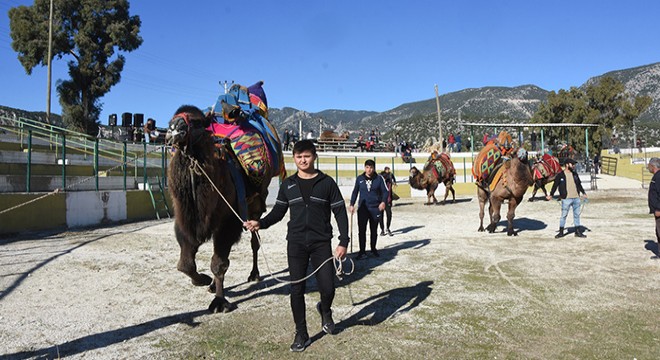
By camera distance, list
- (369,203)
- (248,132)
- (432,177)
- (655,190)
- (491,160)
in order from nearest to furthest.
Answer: (248,132) < (655,190) < (369,203) < (491,160) < (432,177)

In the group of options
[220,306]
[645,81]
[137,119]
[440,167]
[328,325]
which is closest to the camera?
[328,325]

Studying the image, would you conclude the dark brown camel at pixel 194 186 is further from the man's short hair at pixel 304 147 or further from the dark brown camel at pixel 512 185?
the dark brown camel at pixel 512 185

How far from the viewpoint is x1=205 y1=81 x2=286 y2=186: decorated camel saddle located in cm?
593

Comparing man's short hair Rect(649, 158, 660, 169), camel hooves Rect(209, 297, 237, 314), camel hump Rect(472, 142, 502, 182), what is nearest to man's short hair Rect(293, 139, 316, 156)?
camel hooves Rect(209, 297, 237, 314)

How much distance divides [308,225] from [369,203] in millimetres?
4529

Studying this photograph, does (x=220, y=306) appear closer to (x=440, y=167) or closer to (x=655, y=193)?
(x=655, y=193)

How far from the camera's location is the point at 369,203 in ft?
28.5

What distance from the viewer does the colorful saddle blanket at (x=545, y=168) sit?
67.6ft

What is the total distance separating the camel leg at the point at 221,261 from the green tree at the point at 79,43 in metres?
27.8

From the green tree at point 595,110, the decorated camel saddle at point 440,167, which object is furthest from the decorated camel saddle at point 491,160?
the green tree at point 595,110

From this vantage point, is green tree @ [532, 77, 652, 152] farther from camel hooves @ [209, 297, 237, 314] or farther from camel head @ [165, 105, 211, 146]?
camel head @ [165, 105, 211, 146]

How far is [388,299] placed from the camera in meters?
5.73

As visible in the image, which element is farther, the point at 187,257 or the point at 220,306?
the point at 220,306

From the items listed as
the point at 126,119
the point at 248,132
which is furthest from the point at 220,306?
the point at 126,119
